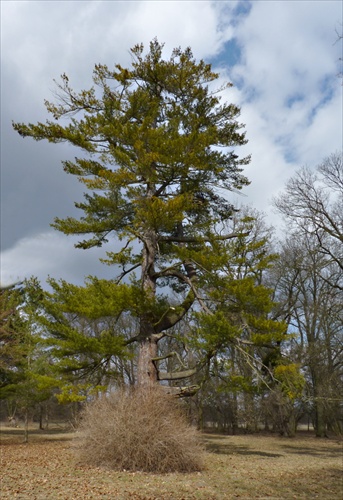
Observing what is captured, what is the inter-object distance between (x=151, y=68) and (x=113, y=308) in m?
10.2

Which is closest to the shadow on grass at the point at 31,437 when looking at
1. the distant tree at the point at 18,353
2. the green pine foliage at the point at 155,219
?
the distant tree at the point at 18,353

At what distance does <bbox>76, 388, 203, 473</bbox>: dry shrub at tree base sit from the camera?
32.3 ft

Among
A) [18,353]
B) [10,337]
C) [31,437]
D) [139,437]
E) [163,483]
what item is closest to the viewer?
[163,483]

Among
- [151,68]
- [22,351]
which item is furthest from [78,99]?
[22,351]

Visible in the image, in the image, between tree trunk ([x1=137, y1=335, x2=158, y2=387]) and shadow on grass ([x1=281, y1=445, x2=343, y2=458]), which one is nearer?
tree trunk ([x1=137, y1=335, x2=158, y2=387])

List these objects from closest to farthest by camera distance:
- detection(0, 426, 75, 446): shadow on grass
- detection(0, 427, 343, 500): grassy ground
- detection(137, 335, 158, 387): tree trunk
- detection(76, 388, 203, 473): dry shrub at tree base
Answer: detection(0, 427, 343, 500): grassy ground
detection(76, 388, 203, 473): dry shrub at tree base
detection(137, 335, 158, 387): tree trunk
detection(0, 426, 75, 446): shadow on grass

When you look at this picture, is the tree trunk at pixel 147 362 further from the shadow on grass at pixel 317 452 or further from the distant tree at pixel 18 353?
the shadow on grass at pixel 317 452

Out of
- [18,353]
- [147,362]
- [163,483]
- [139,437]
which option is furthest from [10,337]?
[163,483]

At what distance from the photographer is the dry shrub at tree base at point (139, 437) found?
984 cm

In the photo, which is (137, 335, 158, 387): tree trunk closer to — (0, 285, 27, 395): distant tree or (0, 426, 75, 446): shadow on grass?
(0, 285, 27, 395): distant tree

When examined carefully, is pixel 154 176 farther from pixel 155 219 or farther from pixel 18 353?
pixel 18 353

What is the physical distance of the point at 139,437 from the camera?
9836mm

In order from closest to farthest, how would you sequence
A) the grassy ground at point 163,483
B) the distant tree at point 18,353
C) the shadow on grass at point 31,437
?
1. the grassy ground at point 163,483
2. the distant tree at point 18,353
3. the shadow on grass at point 31,437

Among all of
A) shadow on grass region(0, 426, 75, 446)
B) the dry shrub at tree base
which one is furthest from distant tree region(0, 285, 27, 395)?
the dry shrub at tree base
